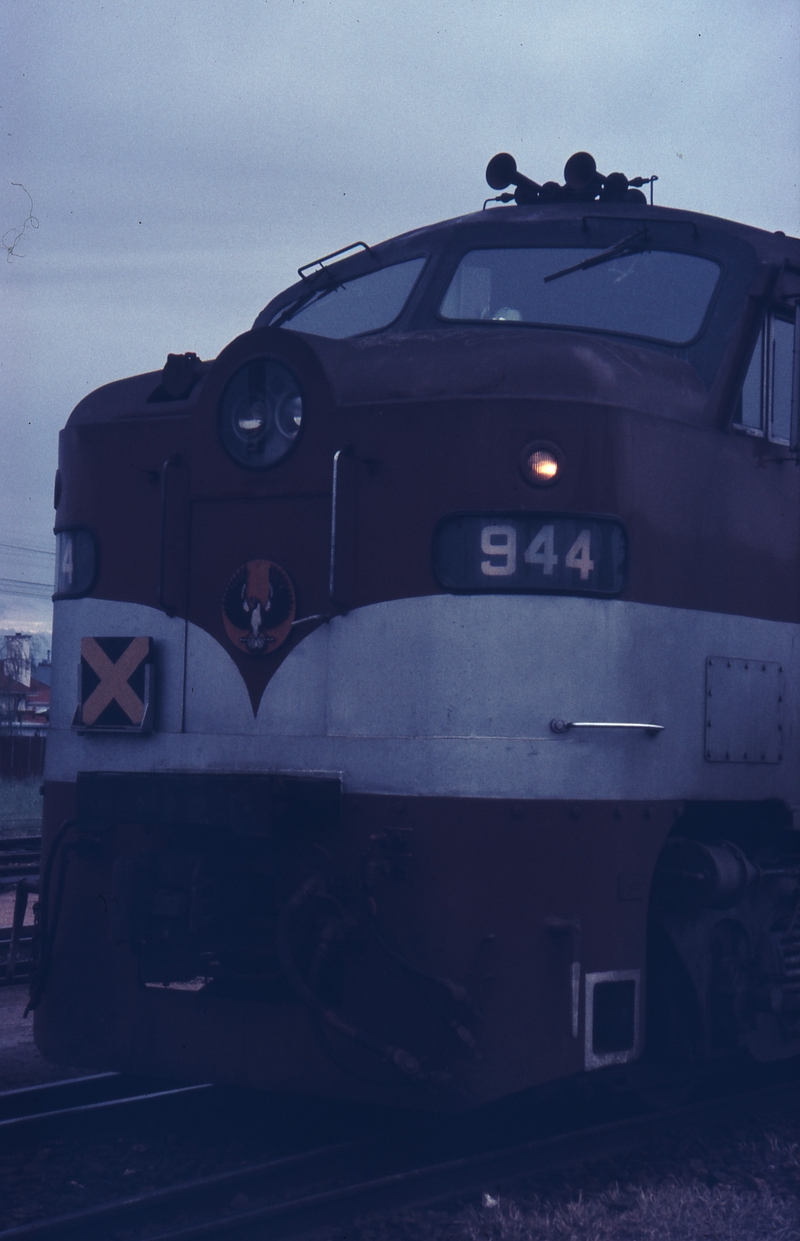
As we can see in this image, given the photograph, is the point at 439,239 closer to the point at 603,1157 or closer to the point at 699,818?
the point at 699,818

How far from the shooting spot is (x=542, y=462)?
571cm

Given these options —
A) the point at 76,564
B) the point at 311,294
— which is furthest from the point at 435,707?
the point at 311,294

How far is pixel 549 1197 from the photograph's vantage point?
5.41m

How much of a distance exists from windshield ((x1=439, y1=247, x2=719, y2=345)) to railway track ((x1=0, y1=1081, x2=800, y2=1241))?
337 centimetres

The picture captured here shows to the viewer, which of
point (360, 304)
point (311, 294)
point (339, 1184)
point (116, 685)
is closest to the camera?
point (339, 1184)

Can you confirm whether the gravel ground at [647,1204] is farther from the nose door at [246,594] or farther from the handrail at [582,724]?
the nose door at [246,594]

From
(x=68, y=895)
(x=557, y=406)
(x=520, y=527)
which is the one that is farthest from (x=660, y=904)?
(x=68, y=895)

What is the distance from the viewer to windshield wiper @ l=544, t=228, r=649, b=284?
264 inches

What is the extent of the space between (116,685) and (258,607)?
0.78 meters

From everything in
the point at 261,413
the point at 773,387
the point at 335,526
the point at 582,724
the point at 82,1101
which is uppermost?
the point at 773,387

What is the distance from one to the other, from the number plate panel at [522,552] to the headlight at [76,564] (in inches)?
66.7

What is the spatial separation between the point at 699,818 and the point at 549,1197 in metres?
1.75

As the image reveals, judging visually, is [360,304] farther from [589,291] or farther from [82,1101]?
[82,1101]

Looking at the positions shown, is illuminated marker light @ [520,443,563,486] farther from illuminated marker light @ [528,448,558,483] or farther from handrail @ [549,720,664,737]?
handrail @ [549,720,664,737]
